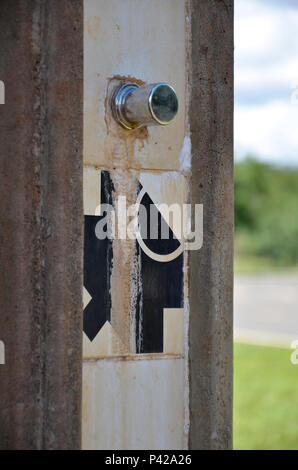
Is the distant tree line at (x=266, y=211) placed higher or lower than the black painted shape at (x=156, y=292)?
higher

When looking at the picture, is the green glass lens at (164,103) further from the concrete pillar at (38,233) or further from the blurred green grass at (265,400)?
the blurred green grass at (265,400)

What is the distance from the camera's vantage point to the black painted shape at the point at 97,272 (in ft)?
7.98

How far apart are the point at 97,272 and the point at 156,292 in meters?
0.25

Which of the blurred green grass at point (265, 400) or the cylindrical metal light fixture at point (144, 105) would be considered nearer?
the cylindrical metal light fixture at point (144, 105)

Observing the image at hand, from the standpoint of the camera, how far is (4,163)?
2.29 meters

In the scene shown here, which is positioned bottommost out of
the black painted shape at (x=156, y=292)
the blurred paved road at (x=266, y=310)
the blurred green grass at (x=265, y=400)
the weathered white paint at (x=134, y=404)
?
the blurred green grass at (x=265, y=400)

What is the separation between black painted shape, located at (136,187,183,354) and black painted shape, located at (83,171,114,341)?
133 mm

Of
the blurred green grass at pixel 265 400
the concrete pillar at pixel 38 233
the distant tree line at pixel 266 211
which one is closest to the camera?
the concrete pillar at pixel 38 233

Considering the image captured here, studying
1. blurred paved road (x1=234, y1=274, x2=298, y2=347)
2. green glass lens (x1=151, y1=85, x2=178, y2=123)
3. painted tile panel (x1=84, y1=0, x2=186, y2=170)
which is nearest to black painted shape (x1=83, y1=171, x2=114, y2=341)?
painted tile panel (x1=84, y1=0, x2=186, y2=170)

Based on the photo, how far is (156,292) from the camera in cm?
258

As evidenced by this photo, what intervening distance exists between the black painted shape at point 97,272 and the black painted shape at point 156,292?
0.13 metres

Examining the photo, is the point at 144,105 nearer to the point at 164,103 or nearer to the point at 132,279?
the point at 164,103

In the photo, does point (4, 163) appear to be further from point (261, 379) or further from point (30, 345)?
point (261, 379)

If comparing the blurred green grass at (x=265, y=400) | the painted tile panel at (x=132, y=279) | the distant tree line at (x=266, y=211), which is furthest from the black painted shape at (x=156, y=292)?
the distant tree line at (x=266, y=211)
